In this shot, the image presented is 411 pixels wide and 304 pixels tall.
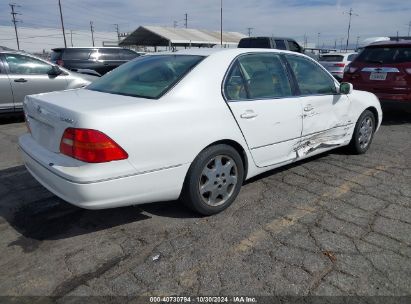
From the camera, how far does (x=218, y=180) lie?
3332mm

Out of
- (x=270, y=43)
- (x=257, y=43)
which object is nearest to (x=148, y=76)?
(x=270, y=43)

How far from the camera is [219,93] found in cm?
327

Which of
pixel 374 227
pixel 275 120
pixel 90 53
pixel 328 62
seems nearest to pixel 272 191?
pixel 275 120

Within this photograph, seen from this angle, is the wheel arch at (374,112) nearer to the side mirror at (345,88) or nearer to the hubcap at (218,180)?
the side mirror at (345,88)

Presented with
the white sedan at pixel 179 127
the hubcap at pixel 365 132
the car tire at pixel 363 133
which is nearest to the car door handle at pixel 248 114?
the white sedan at pixel 179 127

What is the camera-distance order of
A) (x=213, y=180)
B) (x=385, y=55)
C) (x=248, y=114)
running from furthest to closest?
(x=385, y=55) → (x=248, y=114) → (x=213, y=180)

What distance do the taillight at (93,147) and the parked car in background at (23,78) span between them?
551 cm

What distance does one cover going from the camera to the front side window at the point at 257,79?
344 cm

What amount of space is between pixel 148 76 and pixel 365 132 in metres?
3.29

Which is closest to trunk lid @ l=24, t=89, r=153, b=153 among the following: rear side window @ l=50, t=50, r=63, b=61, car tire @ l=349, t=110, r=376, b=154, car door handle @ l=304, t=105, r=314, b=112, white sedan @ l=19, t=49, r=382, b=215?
white sedan @ l=19, t=49, r=382, b=215

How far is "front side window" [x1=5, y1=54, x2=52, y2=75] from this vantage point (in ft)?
24.3

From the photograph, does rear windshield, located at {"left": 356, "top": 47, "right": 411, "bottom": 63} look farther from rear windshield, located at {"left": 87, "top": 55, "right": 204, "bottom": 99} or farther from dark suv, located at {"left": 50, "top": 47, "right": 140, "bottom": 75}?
dark suv, located at {"left": 50, "top": 47, "right": 140, "bottom": 75}

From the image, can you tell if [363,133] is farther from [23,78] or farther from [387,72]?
[23,78]

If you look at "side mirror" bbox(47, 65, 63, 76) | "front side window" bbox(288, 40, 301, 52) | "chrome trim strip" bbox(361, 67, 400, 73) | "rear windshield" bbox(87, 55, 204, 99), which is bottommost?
"chrome trim strip" bbox(361, 67, 400, 73)
